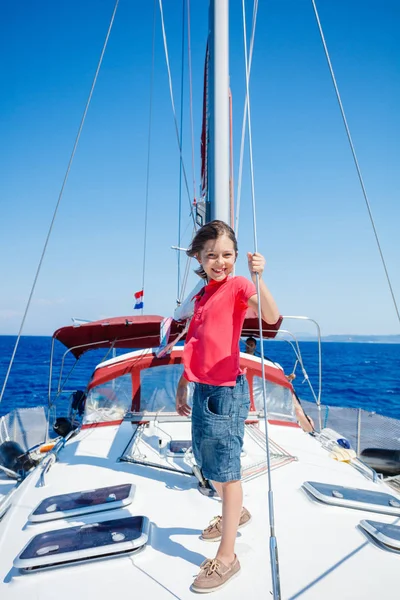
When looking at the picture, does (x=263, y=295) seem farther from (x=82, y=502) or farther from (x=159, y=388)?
(x=159, y=388)

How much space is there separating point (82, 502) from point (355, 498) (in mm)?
1832

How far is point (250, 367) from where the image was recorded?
15.9 feet

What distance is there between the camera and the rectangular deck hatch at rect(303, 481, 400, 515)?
2318mm

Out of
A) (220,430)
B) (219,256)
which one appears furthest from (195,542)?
(219,256)

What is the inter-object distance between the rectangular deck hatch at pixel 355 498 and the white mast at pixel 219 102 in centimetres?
269

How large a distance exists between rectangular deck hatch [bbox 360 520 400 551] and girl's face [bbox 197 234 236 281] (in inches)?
65.4

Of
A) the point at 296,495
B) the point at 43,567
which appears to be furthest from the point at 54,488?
the point at 296,495

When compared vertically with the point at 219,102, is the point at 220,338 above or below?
below

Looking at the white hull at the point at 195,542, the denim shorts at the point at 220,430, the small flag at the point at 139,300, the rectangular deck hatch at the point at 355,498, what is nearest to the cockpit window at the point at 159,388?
the white hull at the point at 195,542

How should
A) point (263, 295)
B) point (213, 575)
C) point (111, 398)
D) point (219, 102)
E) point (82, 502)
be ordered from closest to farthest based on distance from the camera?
1. point (213, 575)
2. point (263, 295)
3. point (82, 502)
4. point (219, 102)
5. point (111, 398)

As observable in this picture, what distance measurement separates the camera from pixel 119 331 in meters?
5.24

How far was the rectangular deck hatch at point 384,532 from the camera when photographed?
1884mm

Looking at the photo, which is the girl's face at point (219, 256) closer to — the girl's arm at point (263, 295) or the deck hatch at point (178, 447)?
the girl's arm at point (263, 295)

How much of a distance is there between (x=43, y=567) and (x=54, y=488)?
1.08 m
